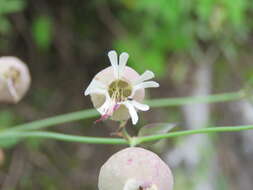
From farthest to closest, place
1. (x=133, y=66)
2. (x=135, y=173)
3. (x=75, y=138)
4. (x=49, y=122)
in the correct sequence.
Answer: (x=133, y=66)
(x=49, y=122)
(x=75, y=138)
(x=135, y=173)

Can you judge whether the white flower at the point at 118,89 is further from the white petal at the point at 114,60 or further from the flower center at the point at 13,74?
the flower center at the point at 13,74

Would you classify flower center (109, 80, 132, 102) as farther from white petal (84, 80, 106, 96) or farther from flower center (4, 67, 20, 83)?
flower center (4, 67, 20, 83)

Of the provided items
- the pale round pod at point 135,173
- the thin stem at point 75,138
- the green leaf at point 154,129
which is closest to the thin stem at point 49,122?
the thin stem at point 75,138

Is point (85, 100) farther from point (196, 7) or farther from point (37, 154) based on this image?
point (196, 7)

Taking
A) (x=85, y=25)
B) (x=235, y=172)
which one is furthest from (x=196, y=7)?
(x=235, y=172)

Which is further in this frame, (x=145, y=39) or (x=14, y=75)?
(x=145, y=39)

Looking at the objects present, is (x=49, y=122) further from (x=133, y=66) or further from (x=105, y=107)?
(x=133, y=66)

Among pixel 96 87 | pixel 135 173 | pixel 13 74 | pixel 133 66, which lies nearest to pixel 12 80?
pixel 13 74
